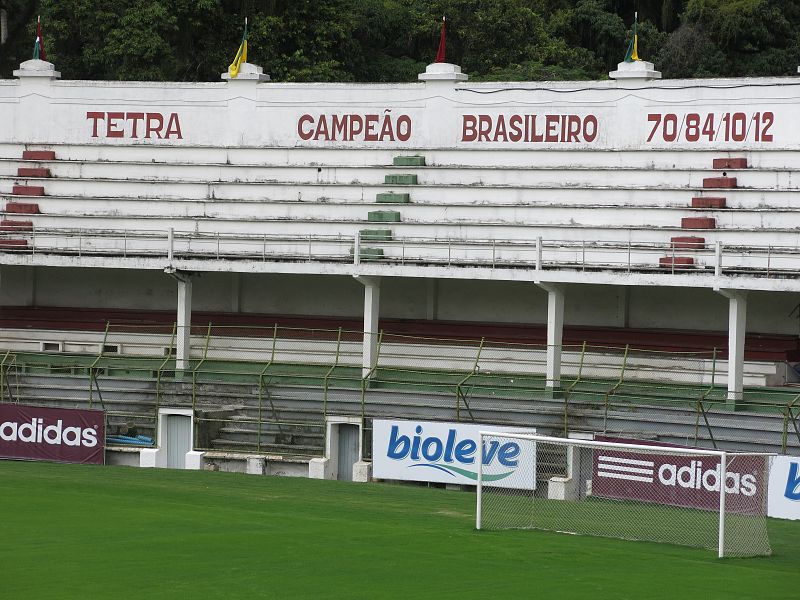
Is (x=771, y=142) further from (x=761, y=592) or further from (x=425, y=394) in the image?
(x=761, y=592)

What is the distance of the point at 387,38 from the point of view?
54.5m

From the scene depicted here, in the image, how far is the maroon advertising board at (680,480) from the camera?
70.5 feet

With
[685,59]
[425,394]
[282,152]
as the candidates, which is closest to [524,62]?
[685,59]

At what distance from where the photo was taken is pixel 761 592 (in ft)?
58.5

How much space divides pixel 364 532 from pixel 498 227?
46.7ft

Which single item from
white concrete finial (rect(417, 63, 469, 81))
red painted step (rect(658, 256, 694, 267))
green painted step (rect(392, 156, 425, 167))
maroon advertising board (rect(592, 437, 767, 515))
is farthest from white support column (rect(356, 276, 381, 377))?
maroon advertising board (rect(592, 437, 767, 515))

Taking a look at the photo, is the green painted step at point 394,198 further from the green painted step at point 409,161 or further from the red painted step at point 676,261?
the red painted step at point 676,261

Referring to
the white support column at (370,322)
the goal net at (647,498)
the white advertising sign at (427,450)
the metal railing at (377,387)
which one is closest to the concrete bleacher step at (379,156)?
the white support column at (370,322)

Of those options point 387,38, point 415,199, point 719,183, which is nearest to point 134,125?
point 415,199

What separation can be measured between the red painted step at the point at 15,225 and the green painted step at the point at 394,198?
30.1 ft

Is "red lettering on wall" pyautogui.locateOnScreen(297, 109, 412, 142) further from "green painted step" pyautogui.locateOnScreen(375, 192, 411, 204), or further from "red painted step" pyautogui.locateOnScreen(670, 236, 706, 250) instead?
"red painted step" pyautogui.locateOnScreen(670, 236, 706, 250)

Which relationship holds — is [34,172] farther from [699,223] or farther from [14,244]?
[699,223]

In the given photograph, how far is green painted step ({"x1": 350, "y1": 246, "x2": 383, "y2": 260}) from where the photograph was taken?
34.8 metres

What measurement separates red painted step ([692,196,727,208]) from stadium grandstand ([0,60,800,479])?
2.0 inches
